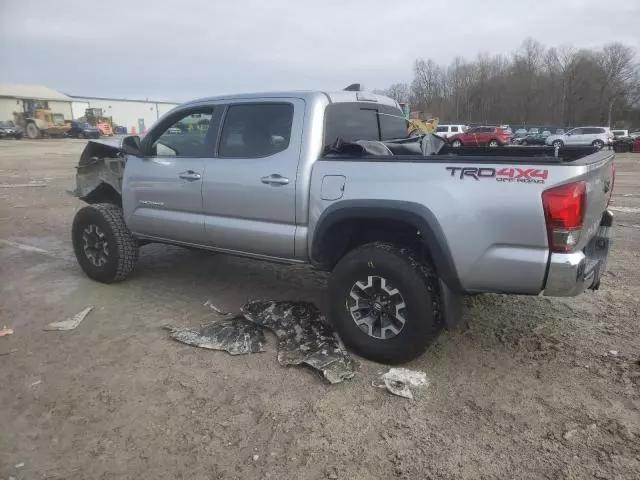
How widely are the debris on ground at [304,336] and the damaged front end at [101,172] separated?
7.57 ft

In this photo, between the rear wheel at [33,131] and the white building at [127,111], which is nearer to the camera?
the rear wheel at [33,131]

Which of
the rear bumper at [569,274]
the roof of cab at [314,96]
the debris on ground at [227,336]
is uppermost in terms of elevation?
the roof of cab at [314,96]

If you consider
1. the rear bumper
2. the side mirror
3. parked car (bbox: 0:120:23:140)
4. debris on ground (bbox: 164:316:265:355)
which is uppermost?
parked car (bbox: 0:120:23:140)

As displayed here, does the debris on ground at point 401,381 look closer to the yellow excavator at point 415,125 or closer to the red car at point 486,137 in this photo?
the yellow excavator at point 415,125

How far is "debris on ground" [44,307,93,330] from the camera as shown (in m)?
4.09

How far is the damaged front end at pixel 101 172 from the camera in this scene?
543 cm

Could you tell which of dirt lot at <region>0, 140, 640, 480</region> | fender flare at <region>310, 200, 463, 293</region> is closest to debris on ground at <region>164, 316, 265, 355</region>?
dirt lot at <region>0, 140, 640, 480</region>

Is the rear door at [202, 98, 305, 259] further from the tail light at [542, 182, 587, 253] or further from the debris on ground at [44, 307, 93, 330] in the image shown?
the tail light at [542, 182, 587, 253]

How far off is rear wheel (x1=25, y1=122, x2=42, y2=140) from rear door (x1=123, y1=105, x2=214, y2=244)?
→ 47.5 m

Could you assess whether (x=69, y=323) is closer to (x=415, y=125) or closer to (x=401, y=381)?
(x=401, y=381)

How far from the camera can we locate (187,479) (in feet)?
7.86

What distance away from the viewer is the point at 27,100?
→ 61406mm

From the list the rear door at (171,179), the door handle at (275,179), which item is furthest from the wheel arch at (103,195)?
the door handle at (275,179)

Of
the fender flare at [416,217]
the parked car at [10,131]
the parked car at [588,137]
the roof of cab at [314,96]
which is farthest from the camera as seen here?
the parked car at [10,131]
